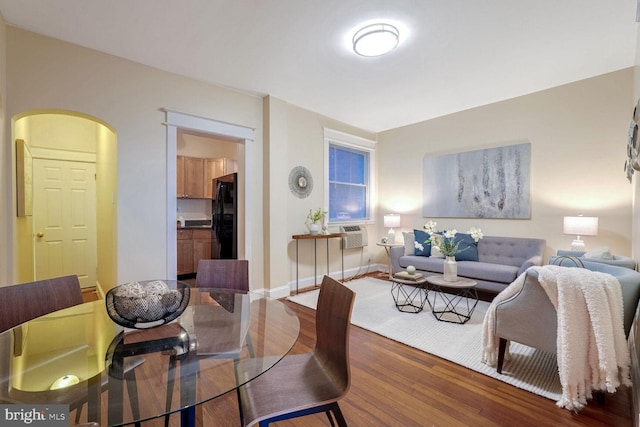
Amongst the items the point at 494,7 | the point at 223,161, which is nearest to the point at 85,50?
the point at 223,161

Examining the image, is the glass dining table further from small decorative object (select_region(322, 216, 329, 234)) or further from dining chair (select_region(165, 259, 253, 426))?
small decorative object (select_region(322, 216, 329, 234))

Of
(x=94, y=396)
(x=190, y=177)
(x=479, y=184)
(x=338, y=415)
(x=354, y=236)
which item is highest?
(x=190, y=177)

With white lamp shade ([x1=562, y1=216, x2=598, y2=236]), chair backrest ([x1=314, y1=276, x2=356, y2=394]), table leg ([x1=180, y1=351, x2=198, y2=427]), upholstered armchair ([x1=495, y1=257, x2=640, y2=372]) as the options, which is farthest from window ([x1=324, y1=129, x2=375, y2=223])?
table leg ([x1=180, y1=351, x2=198, y2=427])

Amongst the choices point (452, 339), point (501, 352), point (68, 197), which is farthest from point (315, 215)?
point (68, 197)

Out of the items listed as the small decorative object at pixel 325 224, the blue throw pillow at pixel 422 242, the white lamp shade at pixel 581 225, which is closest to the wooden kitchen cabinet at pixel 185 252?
the small decorative object at pixel 325 224

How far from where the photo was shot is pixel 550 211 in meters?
3.85

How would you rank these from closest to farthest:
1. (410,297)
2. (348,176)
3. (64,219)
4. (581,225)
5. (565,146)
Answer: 1. (581,225)
2. (565,146)
3. (410,297)
4. (64,219)
5. (348,176)

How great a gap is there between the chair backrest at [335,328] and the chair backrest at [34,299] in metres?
1.59

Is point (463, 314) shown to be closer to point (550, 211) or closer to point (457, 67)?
point (550, 211)

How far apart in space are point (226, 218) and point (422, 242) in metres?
3.07

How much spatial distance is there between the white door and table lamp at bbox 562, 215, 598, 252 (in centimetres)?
665

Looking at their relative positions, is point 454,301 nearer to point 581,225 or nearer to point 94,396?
point 581,225

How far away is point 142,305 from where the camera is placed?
1.31 metres

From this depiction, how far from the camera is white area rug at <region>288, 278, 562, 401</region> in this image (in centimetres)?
202
